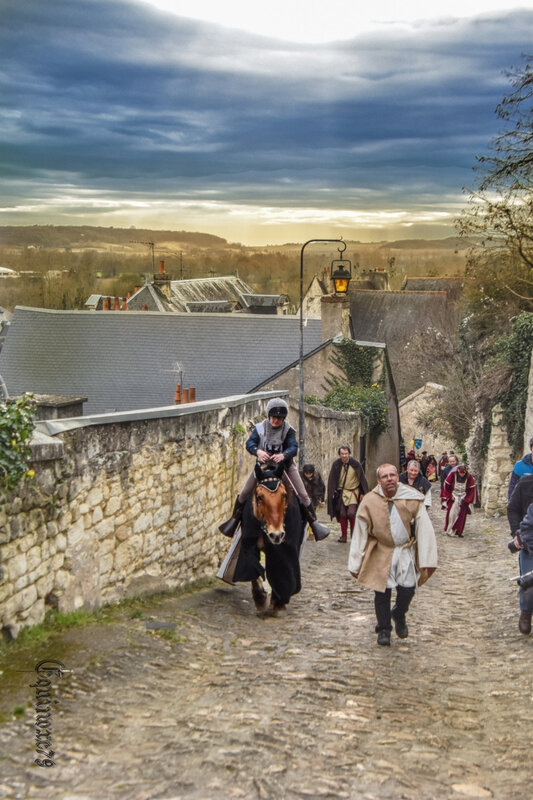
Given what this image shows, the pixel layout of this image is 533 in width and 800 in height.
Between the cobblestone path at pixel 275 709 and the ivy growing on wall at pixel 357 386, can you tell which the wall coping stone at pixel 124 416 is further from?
the ivy growing on wall at pixel 357 386

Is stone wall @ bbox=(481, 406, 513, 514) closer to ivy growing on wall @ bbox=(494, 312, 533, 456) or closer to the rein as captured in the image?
ivy growing on wall @ bbox=(494, 312, 533, 456)

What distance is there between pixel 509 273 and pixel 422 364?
70.6 feet

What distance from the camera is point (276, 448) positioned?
7.98m

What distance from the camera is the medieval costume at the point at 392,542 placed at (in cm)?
694

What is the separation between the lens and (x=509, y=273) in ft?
81.9

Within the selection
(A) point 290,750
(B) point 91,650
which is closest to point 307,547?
(B) point 91,650

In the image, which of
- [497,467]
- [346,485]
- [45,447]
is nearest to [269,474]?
[45,447]

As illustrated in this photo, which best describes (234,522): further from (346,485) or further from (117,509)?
(346,485)

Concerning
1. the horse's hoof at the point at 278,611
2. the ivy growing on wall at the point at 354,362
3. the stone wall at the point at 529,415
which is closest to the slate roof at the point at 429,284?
the ivy growing on wall at the point at 354,362

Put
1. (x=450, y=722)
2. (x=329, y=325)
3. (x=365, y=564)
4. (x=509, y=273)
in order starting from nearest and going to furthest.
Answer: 1. (x=450, y=722)
2. (x=365, y=564)
3. (x=509, y=273)
4. (x=329, y=325)

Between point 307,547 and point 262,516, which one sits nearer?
point 262,516

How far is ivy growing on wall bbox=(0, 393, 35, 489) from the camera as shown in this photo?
17.9 ft

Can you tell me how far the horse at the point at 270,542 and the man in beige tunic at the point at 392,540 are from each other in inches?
30.4

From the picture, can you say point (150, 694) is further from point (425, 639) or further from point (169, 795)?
point (425, 639)
